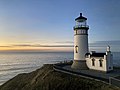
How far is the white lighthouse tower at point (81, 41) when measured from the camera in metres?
27.0

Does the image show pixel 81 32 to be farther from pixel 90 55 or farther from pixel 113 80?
pixel 113 80

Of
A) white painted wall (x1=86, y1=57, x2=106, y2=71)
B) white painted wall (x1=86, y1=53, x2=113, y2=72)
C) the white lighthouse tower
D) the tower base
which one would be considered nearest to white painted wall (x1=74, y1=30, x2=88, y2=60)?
the white lighthouse tower

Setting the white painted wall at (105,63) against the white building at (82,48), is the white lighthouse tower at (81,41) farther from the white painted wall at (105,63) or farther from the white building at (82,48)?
the white painted wall at (105,63)

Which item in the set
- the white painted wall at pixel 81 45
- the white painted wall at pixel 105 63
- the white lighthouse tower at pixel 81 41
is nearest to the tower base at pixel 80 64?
the white lighthouse tower at pixel 81 41

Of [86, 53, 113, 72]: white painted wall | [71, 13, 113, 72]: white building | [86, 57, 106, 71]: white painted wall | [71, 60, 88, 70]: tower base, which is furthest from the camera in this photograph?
[71, 60, 88, 70]: tower base

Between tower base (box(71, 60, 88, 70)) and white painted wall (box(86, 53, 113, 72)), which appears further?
tower base (box(71, 60, 88, 70))

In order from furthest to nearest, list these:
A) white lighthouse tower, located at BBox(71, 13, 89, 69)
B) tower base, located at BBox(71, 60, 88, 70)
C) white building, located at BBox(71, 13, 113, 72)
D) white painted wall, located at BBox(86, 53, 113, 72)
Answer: white lighthouse tower, located at BBox(71, 13, 89, 69) < tower base, located at BBox(71, 60, 88, 70) < white building, located at BBox(71, 13, 113, 72) < white painted wall, located at BBox(86, 53, 113, 72)

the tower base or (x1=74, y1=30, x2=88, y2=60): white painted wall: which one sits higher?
A: (x1=74, y1=30, x2=88, y2=60): white painted wall

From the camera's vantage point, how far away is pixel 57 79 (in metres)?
21.2

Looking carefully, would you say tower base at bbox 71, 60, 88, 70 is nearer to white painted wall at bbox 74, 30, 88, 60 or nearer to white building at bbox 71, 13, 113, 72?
white building at bbox 71, 13, 113, 72

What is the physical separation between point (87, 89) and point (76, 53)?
1089cm

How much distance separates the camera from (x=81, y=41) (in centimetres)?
2714

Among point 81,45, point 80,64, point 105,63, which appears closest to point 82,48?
point 81,45

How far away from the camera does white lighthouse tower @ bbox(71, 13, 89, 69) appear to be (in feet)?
88.6
